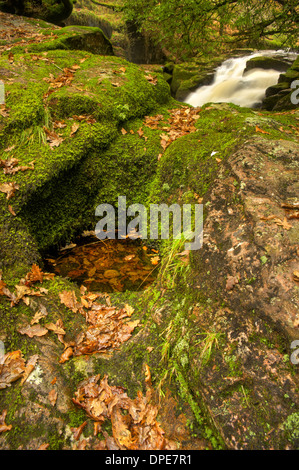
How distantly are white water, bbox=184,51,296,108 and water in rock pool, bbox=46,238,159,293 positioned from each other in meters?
9.81

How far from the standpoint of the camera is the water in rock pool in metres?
3.91

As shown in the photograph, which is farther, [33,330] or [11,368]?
[33,330]

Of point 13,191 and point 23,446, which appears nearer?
point 23,446

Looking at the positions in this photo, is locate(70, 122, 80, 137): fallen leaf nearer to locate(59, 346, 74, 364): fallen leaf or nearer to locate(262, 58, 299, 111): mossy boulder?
locate(59, 346, 74, 364): fallen leaf

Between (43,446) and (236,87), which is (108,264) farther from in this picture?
(236,87)

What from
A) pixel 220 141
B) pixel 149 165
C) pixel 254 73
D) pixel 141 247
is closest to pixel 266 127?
pixel 220 141

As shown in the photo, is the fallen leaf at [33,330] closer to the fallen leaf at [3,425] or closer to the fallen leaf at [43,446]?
the fallen leaf at [3,425]

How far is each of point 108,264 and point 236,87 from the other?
1188 cm

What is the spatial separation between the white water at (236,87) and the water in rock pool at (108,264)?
9.81m

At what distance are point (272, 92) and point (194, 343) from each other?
10.9 m

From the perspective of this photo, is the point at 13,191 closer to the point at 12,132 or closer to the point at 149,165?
the point at 12,132

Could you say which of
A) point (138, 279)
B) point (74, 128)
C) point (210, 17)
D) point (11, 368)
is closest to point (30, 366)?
point (11, 368)

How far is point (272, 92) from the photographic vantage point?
10.1 metres

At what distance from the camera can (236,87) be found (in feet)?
40.7
